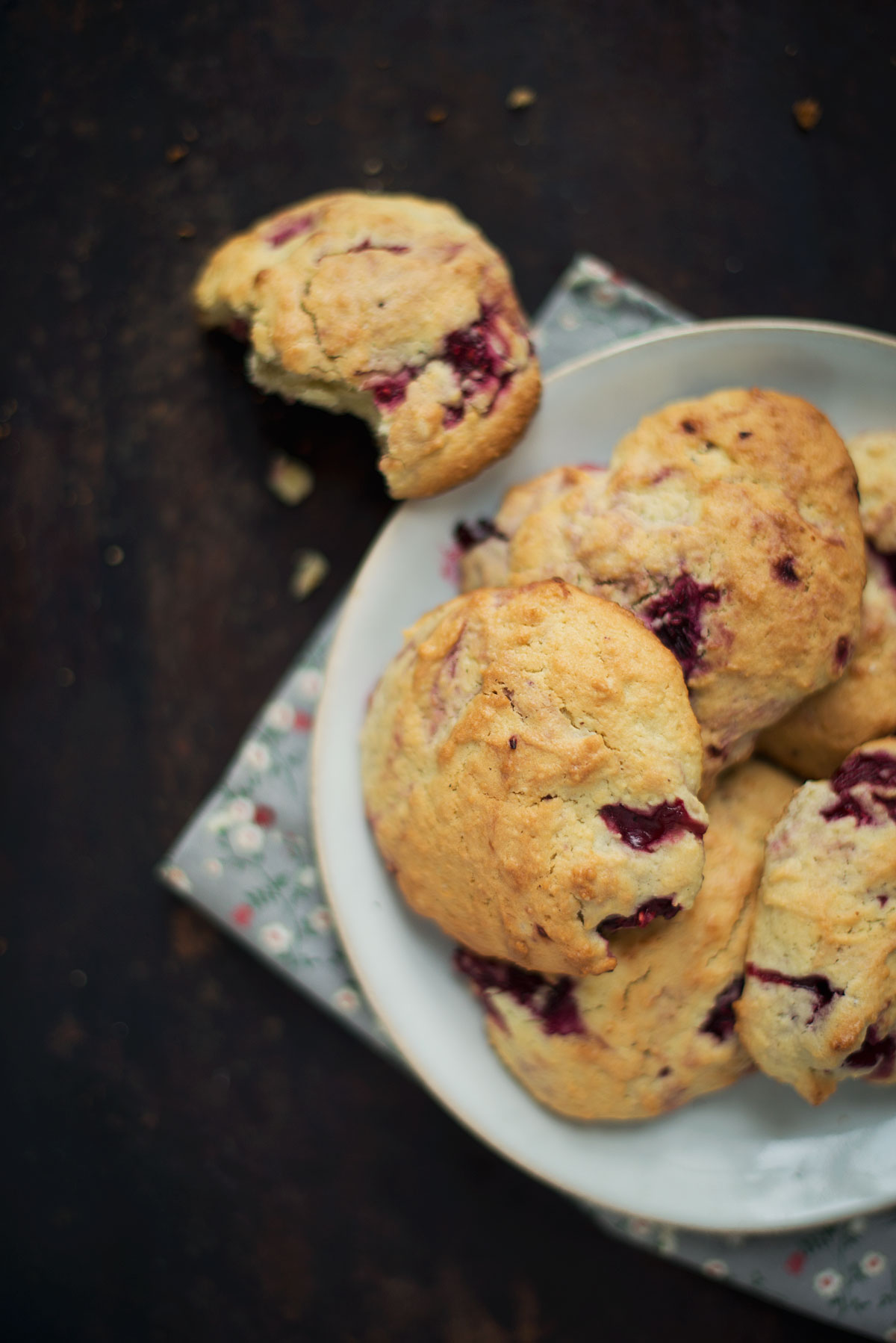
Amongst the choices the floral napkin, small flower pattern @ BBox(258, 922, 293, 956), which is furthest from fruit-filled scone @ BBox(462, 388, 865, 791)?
small flower pattern @ BBox(258, 922, 293, 956)

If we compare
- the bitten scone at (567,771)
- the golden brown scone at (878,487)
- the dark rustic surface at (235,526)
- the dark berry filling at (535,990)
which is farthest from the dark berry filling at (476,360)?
the dark berry filling at (535,990)

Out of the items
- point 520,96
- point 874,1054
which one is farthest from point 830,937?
point 520,96

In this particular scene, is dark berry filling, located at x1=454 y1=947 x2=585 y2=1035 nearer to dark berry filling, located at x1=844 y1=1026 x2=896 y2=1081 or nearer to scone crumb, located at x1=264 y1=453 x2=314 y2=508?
dark berry filling, located at x1=844 y1=1026 x2=896 y2=1081

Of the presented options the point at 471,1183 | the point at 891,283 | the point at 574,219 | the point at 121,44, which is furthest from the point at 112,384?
the point at 471,1183

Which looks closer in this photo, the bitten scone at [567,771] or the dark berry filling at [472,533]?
the bitten scone at [567,771]

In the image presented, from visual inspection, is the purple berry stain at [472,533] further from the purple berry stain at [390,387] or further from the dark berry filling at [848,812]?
the dark berry filling at [848,812]

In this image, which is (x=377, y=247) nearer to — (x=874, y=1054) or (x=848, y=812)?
(x=848, y=812)
